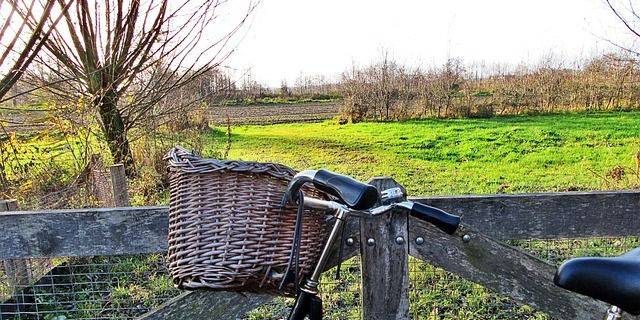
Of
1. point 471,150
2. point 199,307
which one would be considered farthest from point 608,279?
point 471,150

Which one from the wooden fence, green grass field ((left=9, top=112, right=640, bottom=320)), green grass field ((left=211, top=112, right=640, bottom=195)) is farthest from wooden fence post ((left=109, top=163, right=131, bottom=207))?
green grass field ((left=211, top=112, right=640, bottom=195))

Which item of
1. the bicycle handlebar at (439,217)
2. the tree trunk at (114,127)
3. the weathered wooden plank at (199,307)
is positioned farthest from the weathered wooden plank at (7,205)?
the bicycle handlebar at (439,217)

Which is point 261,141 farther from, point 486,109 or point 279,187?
point 279,187

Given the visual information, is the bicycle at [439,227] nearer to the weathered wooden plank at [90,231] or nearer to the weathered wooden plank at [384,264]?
the weathered wooden plank at [384,264]

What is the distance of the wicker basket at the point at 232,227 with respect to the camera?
51.7 inches

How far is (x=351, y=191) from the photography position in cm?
124

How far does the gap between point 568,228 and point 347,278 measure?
4.97 feet

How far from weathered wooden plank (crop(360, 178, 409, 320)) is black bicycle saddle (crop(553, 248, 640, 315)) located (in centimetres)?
58

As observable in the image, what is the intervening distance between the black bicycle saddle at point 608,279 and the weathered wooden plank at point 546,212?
753mm

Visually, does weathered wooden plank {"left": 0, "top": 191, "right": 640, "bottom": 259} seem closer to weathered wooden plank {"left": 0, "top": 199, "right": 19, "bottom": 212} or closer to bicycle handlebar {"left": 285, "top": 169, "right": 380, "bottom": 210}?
bicycle handlebar {"left": 285, "top": 169, "right": 380, "bottom": 210}

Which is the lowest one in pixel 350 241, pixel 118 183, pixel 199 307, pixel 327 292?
pixel 327 292

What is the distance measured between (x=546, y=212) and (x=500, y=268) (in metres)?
0.38

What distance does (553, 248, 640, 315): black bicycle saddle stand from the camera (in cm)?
121

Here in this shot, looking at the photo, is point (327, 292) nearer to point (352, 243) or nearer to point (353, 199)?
point (352, 243)
